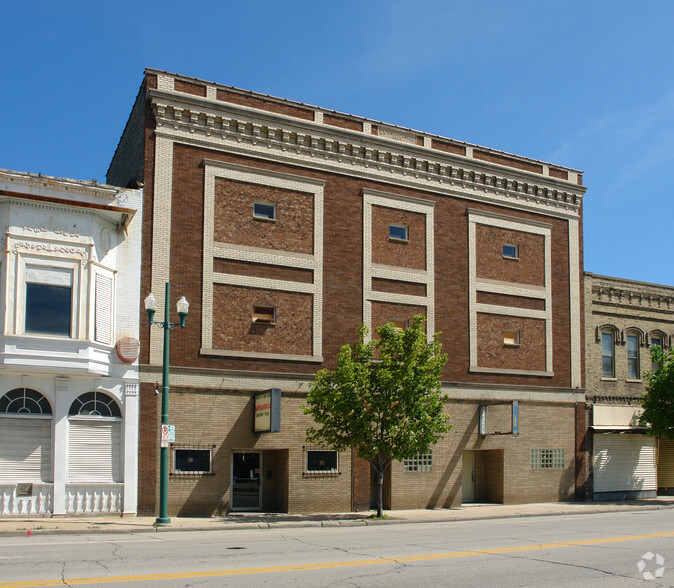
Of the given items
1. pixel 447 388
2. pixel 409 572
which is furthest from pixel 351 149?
pixel 409 572

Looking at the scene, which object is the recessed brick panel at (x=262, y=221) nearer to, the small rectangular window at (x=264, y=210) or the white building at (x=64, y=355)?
the small rectangular window at (x=264, y=210)

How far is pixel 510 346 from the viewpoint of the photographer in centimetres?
3044

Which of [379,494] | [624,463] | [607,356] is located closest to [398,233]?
[379,494]

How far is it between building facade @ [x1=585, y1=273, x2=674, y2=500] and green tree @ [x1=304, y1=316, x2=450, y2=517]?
11.1m

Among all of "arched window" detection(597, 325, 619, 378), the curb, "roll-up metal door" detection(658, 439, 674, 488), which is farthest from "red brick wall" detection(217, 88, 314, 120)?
"roll-up metal door" detection(658, 439, 674, 488)

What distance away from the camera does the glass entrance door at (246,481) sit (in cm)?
2495

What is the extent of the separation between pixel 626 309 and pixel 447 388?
1046cm

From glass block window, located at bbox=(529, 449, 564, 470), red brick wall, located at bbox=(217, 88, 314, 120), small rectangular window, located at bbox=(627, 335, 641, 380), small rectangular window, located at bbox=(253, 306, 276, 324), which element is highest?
red brick wall, located at bbox=(217, 88, 314, 120)

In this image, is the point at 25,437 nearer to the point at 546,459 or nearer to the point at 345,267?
the point at 345,267

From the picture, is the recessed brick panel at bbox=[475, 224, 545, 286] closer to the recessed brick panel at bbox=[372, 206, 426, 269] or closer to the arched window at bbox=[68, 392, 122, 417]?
the recessed brick panel at bbox=[372, 206, 426, 269]

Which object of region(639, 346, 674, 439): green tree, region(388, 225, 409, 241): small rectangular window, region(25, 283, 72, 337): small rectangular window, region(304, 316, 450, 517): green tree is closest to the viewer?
region(25, 283, 72, 337): small rectangular window

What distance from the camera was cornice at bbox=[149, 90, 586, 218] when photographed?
24.8 metres

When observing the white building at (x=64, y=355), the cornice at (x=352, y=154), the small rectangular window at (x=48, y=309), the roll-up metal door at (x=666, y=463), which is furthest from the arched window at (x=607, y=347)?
the small rectangular window at (x=48, y=309)

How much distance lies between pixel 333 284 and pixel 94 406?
885 cm
